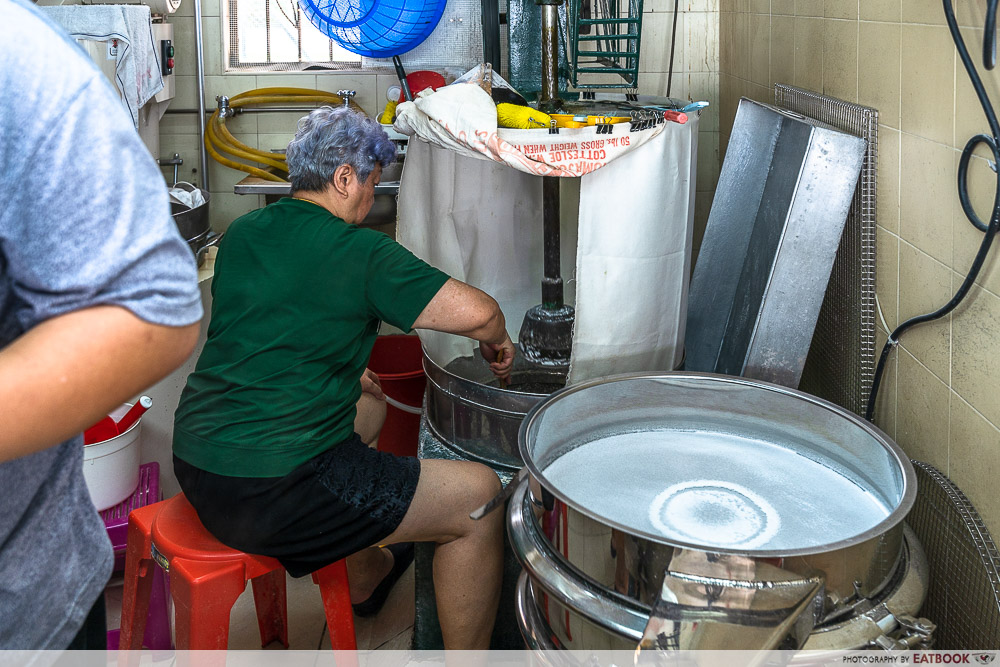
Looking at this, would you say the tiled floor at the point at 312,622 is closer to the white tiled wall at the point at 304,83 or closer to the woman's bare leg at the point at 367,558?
the woman's bare leg at the point at 367,558

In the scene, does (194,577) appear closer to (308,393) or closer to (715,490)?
(308,393)

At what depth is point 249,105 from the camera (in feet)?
11.9

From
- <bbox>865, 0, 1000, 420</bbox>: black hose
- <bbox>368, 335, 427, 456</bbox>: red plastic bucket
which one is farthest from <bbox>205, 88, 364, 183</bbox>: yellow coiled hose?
<bbox>865, 0, 1000, 420</bbox>: black hose

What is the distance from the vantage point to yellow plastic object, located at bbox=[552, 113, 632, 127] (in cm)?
186

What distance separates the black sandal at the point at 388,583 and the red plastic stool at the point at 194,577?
577 mm

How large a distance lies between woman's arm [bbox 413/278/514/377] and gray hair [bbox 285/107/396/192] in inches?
13.8

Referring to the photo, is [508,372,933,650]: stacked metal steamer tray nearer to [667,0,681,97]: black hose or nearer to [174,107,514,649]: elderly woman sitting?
[174,107,514,649]: elderly woman sitting

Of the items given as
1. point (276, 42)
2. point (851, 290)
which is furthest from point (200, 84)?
point (851, 290)

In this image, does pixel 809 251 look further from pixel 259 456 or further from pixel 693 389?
Answer: pixel 259 456

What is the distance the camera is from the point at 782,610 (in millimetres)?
Answer: 1067

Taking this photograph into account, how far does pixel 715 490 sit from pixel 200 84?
9.57ft

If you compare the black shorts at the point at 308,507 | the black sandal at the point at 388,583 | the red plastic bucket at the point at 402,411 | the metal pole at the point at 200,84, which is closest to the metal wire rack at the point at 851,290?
the black shorts at the point at 308,507

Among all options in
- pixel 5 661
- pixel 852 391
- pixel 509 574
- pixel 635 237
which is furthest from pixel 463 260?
pixel 5 661

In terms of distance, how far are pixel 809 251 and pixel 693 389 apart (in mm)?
408
